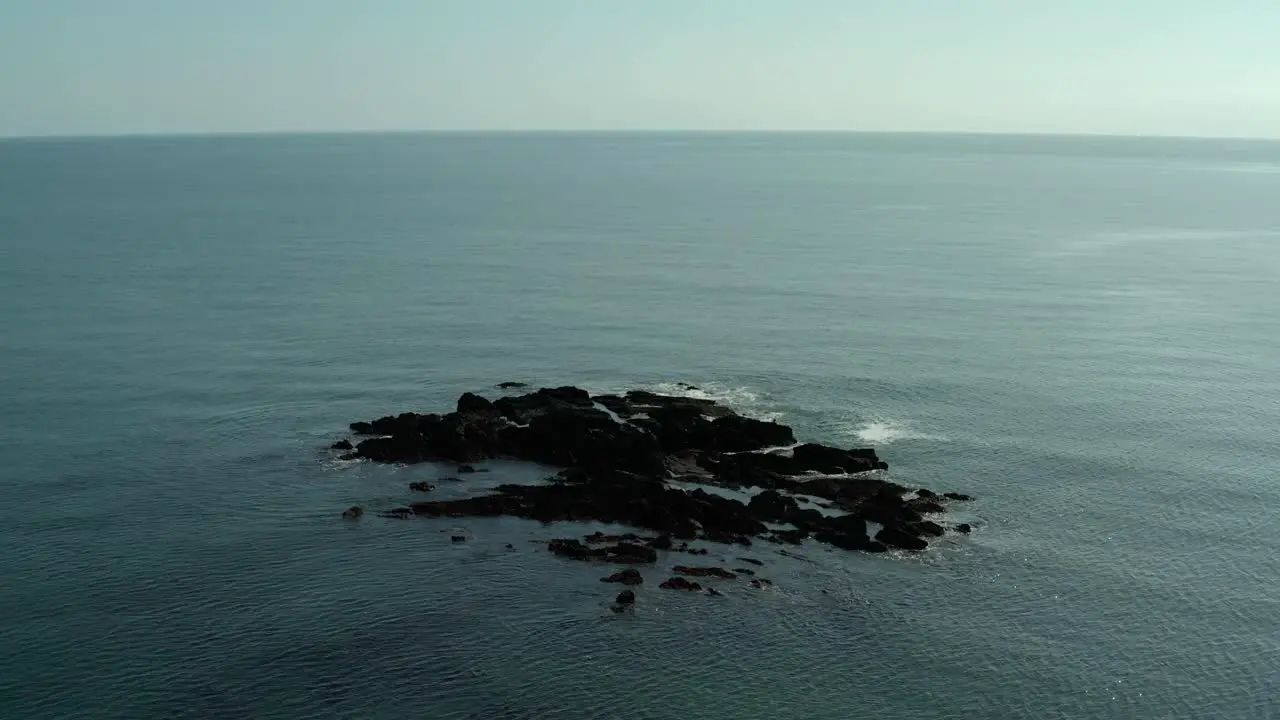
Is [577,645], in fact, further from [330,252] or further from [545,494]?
[330,252]

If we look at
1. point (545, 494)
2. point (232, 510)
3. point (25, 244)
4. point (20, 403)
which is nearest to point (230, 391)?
point (20, 403)

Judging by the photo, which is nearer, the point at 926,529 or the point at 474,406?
the point at 926,529

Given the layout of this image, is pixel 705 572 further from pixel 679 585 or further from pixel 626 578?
pixel 626 578

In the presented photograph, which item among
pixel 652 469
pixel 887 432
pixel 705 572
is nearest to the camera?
pixel 705 572

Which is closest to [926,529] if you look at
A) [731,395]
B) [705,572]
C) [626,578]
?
[705,572]

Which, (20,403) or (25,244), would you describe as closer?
(20,403)

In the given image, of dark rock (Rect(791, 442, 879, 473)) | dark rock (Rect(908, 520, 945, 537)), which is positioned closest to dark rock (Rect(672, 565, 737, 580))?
dark rock (Rect(908, 520, 945, 537))
